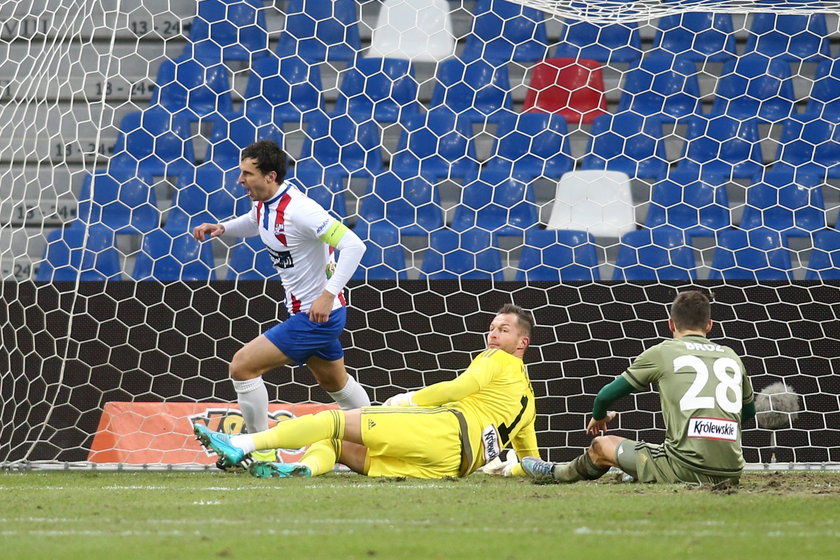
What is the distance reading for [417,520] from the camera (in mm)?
3033

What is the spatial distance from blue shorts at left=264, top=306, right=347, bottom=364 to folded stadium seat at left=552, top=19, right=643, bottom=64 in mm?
4016

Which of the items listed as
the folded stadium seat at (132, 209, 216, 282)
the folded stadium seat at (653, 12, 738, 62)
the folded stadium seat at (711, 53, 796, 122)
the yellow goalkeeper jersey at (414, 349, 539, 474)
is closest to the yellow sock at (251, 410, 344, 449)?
the yellow goalkeeper jersey at (414, 349, 539, 474)

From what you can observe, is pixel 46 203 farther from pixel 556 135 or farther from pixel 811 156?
pixel 811 156

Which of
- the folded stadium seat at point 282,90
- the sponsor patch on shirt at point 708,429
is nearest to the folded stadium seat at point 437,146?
the folded stadium seat at point 282,90

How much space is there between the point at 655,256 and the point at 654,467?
298cm

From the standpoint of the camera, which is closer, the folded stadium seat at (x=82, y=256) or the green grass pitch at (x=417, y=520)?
the green grass pitch at (x=417, y=520)

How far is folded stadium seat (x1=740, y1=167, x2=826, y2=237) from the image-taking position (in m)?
7.11

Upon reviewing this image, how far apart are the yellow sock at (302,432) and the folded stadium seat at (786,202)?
3910 mm

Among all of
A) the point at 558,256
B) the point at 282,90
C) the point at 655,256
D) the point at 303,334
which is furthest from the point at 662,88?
the point at 303,334

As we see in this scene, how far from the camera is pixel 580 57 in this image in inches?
320

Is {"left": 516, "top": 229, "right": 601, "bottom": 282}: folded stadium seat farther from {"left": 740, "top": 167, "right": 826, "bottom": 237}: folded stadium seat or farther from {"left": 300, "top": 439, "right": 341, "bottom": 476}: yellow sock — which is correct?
{"left": 300, "top": 439, "right": 341, "bottom": 476}: yellow sock

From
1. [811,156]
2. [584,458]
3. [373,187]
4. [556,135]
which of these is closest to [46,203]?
[373,187]

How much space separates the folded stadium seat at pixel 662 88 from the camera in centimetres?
781

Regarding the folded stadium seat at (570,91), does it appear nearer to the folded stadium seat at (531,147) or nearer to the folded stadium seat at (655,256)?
the folded stadium seat at (531,147)
